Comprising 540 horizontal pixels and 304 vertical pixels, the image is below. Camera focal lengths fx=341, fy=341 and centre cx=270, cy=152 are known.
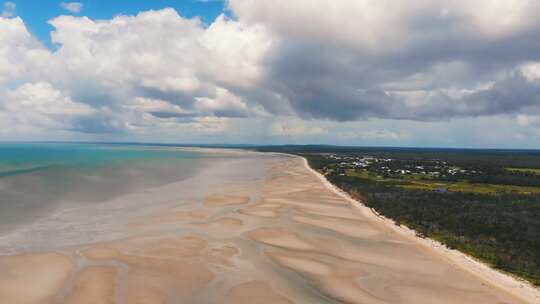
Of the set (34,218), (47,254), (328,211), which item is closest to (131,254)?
(47,254)

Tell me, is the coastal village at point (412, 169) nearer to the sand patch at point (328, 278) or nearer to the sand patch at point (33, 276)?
the sand patch at point (328, 278)

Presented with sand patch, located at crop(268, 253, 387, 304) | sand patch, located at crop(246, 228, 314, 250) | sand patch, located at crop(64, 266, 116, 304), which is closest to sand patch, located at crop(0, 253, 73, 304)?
sand patch, located at crop(64, 266, 116, 304)

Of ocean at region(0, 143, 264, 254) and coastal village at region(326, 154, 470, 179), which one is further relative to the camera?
coastal village at region(326, 154, 470, 179)

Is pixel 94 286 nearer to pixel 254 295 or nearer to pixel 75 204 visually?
pixel 254 295

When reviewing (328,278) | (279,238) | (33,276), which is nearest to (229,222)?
(279,238)

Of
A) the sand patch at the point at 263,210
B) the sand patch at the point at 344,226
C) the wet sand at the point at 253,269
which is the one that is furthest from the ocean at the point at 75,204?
the sand patch at the point at 344,226

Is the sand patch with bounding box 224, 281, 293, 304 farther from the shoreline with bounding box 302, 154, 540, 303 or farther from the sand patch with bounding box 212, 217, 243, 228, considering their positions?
the sand patch with bounding box 212, 217, 243, 228
